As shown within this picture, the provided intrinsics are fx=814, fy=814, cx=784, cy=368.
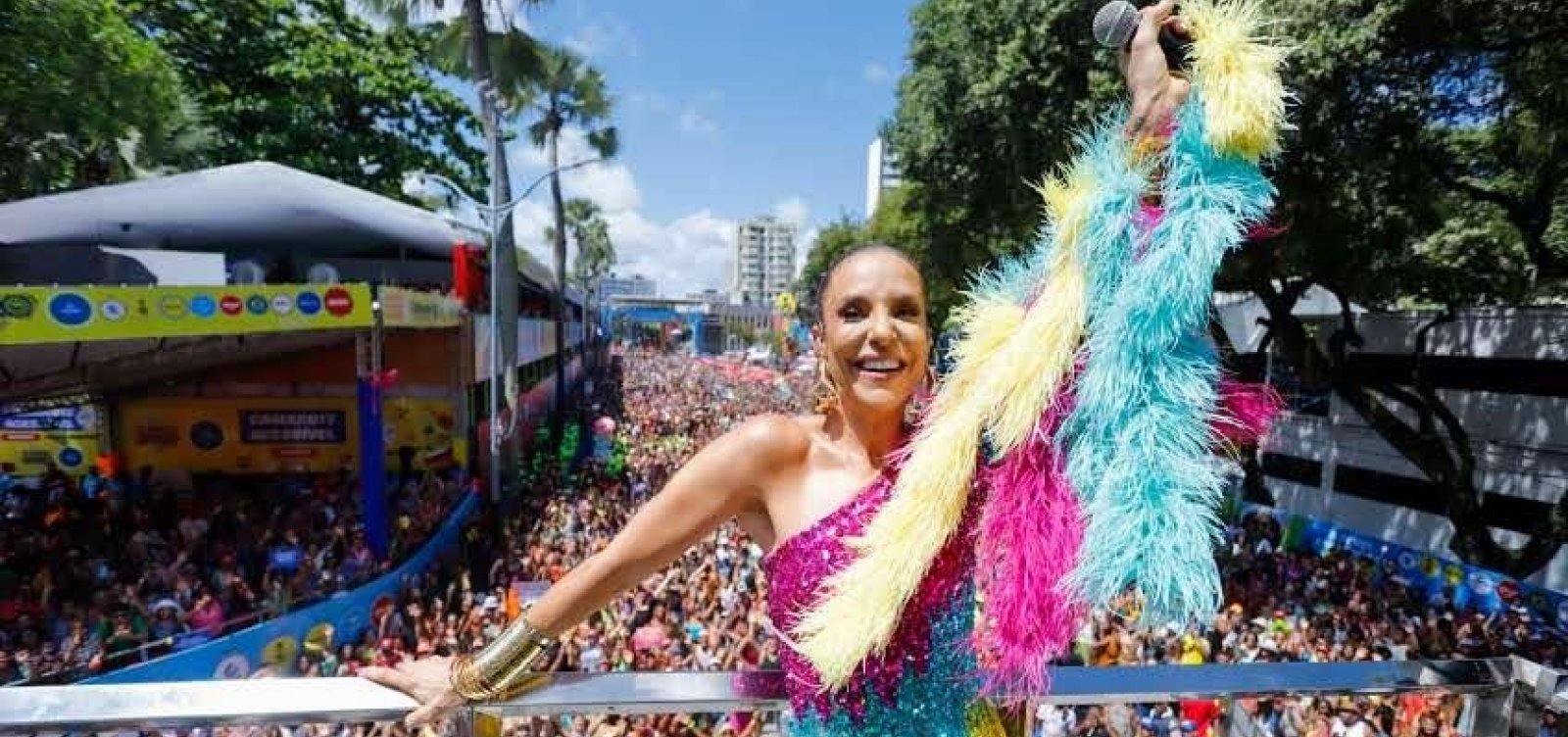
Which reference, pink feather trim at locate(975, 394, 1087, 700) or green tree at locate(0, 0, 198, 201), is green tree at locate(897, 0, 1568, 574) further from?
green tree at locate(0, 0, 198, 201)

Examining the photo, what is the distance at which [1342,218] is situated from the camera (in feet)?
33.1

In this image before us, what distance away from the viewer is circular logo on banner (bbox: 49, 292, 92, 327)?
19.2ft

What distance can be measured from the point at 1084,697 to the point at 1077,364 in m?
0.66

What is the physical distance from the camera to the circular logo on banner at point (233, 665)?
24.0ft

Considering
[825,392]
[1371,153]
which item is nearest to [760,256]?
[1371,153]

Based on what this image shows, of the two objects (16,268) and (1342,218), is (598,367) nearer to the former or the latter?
(16,268)

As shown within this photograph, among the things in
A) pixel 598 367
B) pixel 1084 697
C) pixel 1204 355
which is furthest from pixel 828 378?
pixel 598 367

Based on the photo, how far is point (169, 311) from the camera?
6980 millimetres

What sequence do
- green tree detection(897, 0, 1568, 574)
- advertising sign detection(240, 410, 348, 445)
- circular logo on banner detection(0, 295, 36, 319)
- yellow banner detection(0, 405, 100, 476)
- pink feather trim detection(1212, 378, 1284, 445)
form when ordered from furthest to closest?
advertising sign detection(240, 410, 348, 445), yellow banner detection(0, 405, 100, 476), green tree detection(897, 0, 1568, 574), circular logo on banner detection(0, 295, 36, 319), pink feather trim detection(1212, 378, 1284, 445)

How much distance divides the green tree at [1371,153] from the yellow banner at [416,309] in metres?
7.22

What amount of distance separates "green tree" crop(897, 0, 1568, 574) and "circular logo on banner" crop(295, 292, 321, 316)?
7153 millimetres

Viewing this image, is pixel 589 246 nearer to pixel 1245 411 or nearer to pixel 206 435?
pixel 206 435

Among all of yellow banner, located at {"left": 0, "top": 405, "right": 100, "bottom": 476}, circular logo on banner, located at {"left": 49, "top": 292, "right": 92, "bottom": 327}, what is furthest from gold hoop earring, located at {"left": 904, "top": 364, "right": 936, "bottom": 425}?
yellow banner, located at {"left": 0, "top": 405, "right": 100, "bottom": 476}

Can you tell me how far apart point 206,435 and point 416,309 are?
526cm
